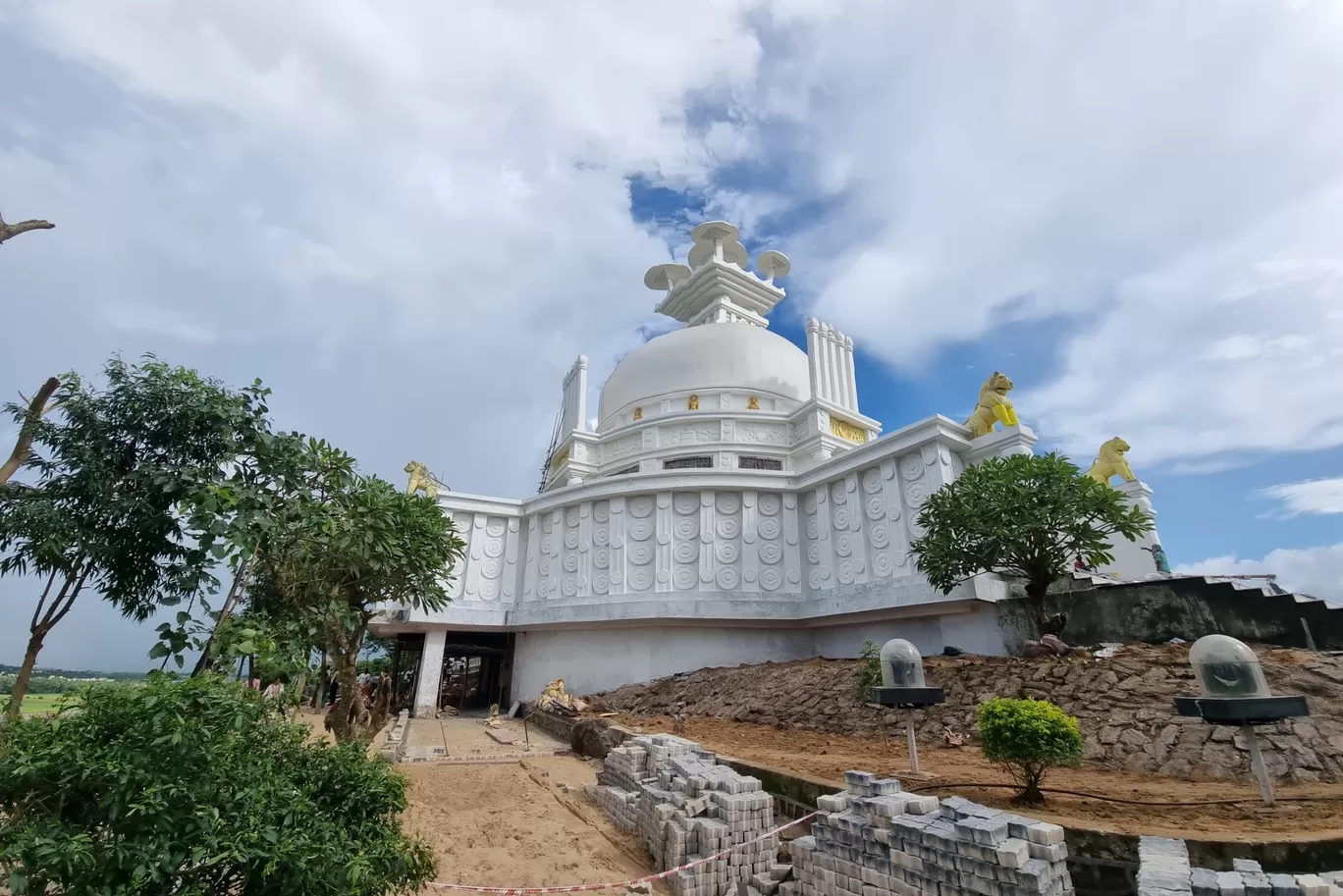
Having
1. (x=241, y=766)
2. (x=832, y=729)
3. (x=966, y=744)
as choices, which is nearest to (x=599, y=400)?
(x=832, y=729)

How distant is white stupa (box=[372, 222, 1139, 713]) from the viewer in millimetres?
16672

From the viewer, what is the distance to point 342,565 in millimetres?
7965

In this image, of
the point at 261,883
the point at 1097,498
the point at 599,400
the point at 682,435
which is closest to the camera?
the point at 261,883

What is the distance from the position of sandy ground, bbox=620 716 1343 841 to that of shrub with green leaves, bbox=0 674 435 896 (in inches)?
211

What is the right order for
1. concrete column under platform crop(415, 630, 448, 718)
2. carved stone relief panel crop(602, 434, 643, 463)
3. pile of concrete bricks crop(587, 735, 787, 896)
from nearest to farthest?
pile of concrete bricks crop(587, 735, 787, 896) → concrete column under platform crop(415, 630, 448, 718) → carved stone relief panel crop(602, 434, 643, 463)

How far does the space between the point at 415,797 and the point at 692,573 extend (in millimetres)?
11404

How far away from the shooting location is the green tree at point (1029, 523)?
11.9m

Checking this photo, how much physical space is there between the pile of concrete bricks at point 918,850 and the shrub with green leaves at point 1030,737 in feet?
3.98

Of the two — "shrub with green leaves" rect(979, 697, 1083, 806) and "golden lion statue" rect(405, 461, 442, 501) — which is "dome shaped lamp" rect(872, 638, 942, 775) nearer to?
"shrub with green leaves" rect(979, 697, 1083, 806)

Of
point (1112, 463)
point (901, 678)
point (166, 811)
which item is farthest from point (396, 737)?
point (1112, 463)

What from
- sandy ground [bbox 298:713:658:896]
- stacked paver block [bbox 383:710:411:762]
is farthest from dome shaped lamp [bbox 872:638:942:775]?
stacked paver block [bbox 383:710:411:762]

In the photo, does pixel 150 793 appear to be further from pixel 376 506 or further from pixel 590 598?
pixel 590 598

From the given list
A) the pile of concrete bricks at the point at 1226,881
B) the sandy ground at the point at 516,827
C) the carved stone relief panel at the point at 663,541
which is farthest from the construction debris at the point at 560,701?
the pile of concrete bricks at the point at 1226,881

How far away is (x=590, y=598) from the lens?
65.0 ft
